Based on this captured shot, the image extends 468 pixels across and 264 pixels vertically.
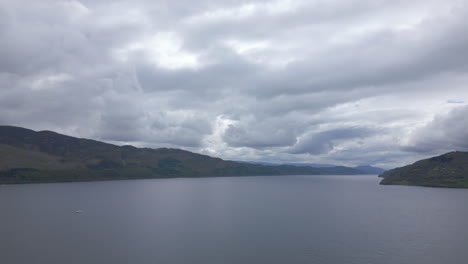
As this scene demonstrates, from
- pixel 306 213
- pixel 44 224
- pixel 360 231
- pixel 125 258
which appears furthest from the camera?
A: pixel 306 213

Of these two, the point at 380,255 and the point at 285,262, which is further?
the point at 380,255

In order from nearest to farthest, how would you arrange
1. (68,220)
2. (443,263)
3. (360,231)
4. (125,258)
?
(443,263)
(125,258)
(360,231)
(68,220)

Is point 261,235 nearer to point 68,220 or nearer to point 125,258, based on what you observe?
point 125,258

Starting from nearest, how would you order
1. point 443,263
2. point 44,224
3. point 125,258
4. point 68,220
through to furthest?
point 443,263 → point 125,258 → point 44,224 → point 68,220

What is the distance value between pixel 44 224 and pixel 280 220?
7317 cm

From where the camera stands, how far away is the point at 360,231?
83312 mm

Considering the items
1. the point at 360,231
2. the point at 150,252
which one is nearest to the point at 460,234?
the point at 360,231

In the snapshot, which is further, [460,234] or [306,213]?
[306,213]

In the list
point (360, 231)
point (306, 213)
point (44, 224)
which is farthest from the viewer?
point (306, 213)

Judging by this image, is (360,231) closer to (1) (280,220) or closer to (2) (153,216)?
(1) (280,220)

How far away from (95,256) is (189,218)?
4606 centimetres

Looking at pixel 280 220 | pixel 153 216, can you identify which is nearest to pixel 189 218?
pixel 153 216

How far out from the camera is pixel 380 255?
61344 mm

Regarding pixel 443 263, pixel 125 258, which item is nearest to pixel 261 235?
pixel 125 258
